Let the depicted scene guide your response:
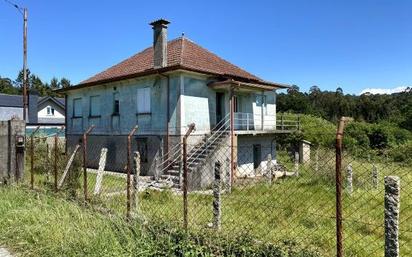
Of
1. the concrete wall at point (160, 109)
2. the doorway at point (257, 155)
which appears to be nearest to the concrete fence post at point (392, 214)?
the concrete wall at point (160, 109)

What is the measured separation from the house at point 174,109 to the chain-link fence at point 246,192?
0.48 ft

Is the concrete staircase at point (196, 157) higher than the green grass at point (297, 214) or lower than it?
higher

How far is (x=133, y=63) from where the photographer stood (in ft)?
82.7

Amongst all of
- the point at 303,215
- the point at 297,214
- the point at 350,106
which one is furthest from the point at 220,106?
the point at 350,106

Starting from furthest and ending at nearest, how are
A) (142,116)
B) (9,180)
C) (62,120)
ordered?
(62,120) → (142,116) → (9,180)

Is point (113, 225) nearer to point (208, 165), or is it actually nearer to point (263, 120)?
point (208, 165)

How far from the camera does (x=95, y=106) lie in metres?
25.2

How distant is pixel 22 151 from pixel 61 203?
5.12 metres

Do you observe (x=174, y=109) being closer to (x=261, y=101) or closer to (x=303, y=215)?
(x=261, y=101)

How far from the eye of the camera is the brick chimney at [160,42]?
21016 millimetres

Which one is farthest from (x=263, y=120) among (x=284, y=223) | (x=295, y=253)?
(x=295, y=253)

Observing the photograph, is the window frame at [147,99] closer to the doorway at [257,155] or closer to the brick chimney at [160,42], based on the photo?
the brick chimney at [160,42]

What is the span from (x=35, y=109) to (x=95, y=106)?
88.7ft

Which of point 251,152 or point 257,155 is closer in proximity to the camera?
point 251,152
